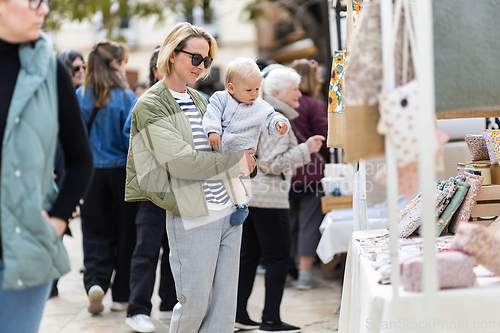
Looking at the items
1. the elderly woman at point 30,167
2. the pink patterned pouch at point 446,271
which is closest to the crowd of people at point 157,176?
the elderly woman at point 30,167

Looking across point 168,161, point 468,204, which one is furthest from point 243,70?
point 468,204

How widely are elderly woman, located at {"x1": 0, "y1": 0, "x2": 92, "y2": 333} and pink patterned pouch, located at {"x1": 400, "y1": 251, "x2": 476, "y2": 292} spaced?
3.60 feet

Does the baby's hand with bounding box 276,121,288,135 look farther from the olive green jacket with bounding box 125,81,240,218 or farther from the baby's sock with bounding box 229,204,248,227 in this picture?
the baby's sock with bounding box 229,204,248,227

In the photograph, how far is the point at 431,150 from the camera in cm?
155

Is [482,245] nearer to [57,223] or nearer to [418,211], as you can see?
[418,211]

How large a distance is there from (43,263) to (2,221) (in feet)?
0.54

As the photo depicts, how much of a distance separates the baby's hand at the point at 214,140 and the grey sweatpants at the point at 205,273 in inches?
11.6

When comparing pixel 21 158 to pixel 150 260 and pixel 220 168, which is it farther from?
pixel 150 260

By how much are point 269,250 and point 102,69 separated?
5.84 feet

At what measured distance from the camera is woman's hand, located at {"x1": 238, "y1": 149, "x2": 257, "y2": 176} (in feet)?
7.93

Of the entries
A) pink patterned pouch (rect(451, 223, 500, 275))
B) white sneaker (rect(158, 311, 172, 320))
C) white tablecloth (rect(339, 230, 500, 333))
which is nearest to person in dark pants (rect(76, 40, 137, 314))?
white sneaker (rect(158, 311, 172, 320))

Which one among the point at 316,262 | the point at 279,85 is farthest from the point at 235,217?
the point at 316,262

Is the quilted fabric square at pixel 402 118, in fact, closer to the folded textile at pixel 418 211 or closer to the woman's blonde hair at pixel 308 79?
the folded textile at pixel 418 211

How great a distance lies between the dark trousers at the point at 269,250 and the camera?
341cm
